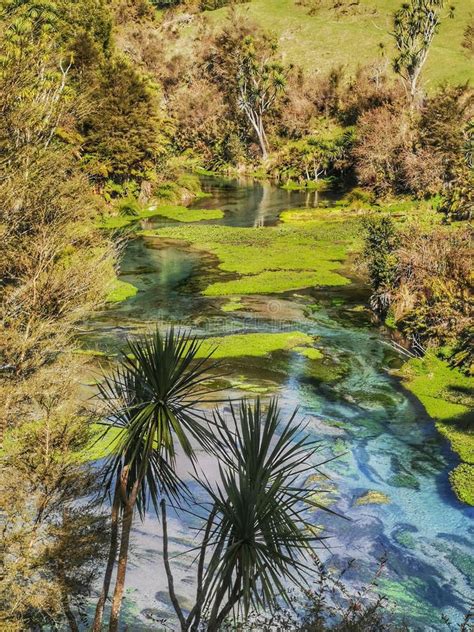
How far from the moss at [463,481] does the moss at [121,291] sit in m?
23.1

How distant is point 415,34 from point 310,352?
219ft

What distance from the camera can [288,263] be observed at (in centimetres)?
4681

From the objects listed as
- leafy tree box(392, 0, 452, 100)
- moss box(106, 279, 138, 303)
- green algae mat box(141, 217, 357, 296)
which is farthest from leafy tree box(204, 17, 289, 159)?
moss box(106, 279, 138, 303)

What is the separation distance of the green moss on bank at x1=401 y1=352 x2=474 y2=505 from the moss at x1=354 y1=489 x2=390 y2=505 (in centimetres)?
212

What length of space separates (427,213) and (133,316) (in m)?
33.4

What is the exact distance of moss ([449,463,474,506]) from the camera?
61.1ft

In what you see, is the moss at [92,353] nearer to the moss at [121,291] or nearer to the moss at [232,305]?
the moss at [121,291]

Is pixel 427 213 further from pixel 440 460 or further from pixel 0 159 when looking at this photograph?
pixel 0 159

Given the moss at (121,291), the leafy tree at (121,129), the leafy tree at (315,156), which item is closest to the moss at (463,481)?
the moss at (121,291)

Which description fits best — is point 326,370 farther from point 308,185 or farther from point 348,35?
point 348,35

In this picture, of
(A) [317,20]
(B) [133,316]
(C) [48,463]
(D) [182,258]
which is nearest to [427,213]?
(D) [182,258]

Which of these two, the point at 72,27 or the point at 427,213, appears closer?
the point at 427,213

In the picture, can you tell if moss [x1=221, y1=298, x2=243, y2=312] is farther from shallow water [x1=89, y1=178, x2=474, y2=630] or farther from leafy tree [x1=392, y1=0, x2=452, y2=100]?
leafy tree [x1=392, y1=0, x2=452, y2=100]

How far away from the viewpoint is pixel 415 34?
269 feet
